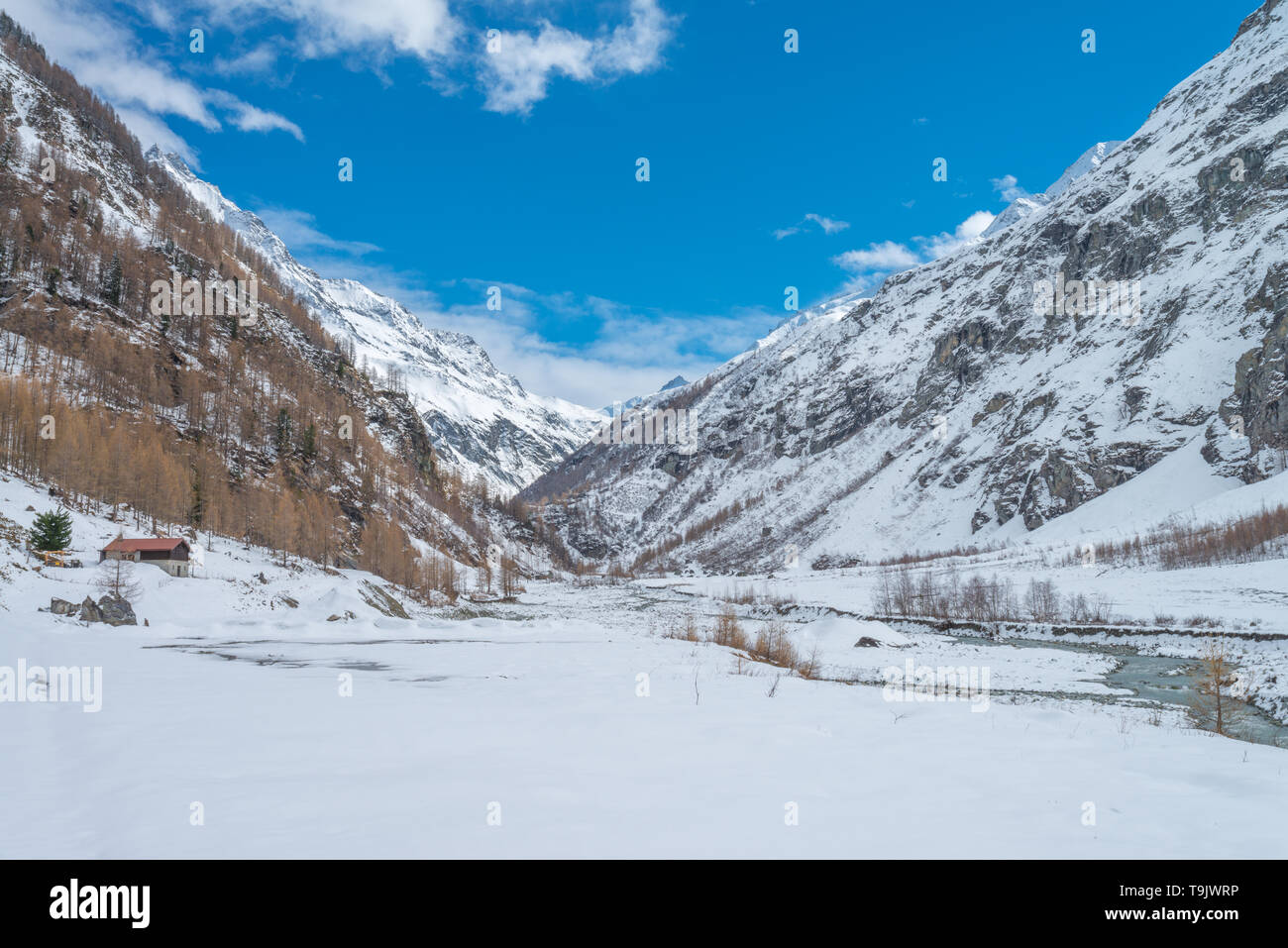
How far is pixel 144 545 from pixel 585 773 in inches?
1997

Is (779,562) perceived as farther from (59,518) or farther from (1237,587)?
(59,518)

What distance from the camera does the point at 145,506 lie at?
6103cm

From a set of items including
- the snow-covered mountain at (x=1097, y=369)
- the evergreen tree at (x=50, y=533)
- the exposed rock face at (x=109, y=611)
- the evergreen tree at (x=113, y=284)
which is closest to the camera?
the exposed rock face at (x=109, y=611)

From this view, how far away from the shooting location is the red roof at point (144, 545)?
43.0 metres

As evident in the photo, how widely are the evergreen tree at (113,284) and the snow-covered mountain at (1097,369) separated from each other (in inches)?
5223

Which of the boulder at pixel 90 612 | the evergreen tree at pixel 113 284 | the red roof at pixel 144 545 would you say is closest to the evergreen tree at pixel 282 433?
the evergreen tree at pixel 113 284

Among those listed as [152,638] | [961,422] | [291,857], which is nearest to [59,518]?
[152,638]

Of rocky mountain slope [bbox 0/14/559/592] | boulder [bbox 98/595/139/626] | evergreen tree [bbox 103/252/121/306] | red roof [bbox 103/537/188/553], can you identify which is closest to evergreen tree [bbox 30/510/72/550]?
red roof [bbox 103/537/188/553]

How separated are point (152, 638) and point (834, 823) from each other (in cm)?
2778

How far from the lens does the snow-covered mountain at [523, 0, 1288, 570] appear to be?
352 feet

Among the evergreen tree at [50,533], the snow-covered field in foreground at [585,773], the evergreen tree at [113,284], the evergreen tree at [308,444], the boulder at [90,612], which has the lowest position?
the snow-covered field in foreground at [585,773]

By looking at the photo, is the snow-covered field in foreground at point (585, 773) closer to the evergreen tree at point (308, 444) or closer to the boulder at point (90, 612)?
the boulder at point (90, 612)

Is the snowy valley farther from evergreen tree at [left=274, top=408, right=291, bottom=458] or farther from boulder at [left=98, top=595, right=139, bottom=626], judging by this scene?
evergreen tree at [left=274, top=408, right=291, bottom=458]

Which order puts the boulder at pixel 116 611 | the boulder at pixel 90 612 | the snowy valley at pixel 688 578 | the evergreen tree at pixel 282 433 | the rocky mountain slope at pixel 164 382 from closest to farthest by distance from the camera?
the snowy valley at pixel 688 578 < the boulder at pixel 90 612 < the boulder at pixel 116 611 < the rocky mountain slope at pixel 164 382 < the evergreen tree at pixel 282 433
